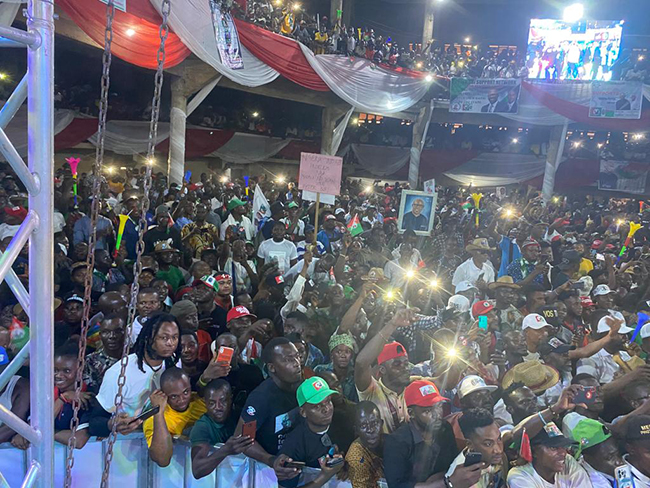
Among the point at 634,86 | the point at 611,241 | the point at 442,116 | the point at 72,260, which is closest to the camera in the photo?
the point at 72,260

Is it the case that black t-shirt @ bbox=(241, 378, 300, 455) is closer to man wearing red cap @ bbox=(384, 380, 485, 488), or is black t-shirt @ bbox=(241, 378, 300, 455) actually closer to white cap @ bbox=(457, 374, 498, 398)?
man wearing red cap @ bbox=(384, 380, 485, 488)

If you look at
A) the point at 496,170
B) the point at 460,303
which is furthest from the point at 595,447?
the point at 496,170

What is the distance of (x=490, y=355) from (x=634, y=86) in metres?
14.3

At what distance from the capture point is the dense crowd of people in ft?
8.32

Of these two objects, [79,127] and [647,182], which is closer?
[79,127]

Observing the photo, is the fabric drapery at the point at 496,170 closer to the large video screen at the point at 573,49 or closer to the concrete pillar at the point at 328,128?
the large video screen at the point at 573,49

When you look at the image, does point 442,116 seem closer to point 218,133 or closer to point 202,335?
point 218,133

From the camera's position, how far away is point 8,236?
4855 millimetres

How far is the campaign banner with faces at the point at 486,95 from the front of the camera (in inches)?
592

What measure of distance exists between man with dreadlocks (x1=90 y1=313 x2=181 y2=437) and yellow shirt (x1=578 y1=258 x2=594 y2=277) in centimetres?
525

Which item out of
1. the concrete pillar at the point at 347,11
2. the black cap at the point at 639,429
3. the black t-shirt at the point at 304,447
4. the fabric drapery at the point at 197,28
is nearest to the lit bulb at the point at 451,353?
the black cap at the point at 639,429

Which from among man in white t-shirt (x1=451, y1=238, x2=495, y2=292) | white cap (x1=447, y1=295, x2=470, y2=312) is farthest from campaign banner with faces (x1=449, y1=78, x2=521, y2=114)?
white cap (x1=447, y1=295, x2=470, y2=312)

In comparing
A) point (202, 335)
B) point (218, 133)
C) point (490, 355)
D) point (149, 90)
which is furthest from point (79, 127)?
point (490, 355)

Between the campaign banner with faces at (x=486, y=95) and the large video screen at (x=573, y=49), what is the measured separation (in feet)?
13.0
